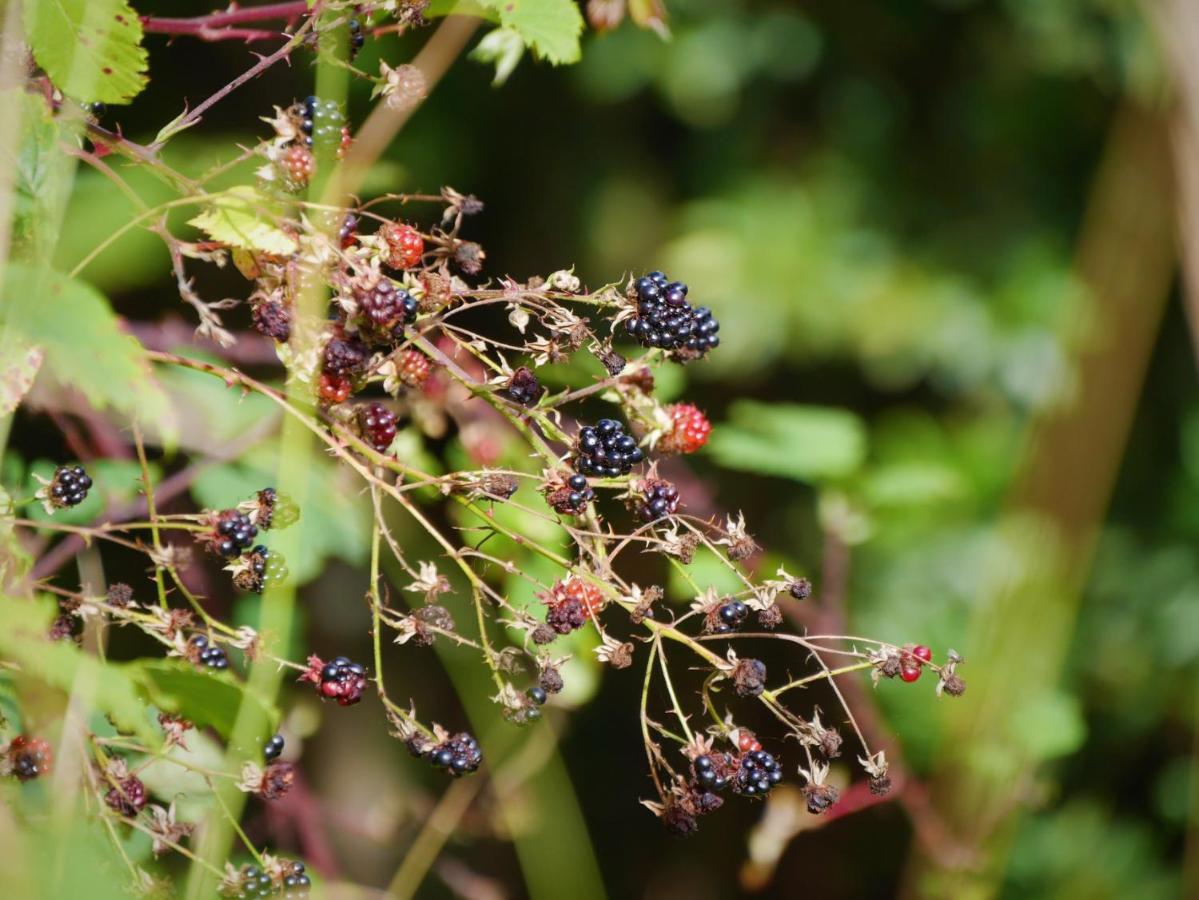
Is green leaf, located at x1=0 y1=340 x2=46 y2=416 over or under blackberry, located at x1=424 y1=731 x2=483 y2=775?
over

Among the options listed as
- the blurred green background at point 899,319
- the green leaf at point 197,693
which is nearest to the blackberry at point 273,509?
the green leaf at point 197,693

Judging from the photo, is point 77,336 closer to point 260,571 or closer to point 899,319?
point 260,571

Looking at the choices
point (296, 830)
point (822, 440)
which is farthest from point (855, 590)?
point (296, 830)

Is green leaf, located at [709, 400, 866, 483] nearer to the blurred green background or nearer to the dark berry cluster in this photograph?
the blurred green background

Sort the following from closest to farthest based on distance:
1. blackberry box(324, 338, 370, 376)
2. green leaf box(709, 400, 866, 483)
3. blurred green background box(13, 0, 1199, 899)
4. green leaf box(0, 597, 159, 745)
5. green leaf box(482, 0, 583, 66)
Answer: green leaf box(0, 597, 159, 745) < blackberry box(324, 338, 370, 376) < green leaf box(482, 0, 583, 66) < green leaf box(709, 400, 866, 483) < blurred green background box(13, 0, 1199, 899)

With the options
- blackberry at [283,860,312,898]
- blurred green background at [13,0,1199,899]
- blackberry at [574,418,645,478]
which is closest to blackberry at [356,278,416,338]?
blackberry at [574,418,645,478]

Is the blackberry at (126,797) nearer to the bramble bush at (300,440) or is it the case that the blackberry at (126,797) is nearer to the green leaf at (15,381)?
the bramble bush at (300,440)

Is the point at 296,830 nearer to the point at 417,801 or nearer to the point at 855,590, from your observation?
the point at 417,801

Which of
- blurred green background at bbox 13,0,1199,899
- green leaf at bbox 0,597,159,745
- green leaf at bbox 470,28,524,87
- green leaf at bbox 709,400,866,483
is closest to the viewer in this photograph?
green leaf at bbox 0,597,159,745
